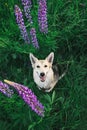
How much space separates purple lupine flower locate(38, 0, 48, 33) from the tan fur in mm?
516

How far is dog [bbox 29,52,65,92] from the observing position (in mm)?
4773

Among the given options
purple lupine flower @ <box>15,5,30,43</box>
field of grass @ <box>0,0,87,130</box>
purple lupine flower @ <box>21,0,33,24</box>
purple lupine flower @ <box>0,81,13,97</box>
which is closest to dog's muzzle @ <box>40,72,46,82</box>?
field of grass @ <box>0,0,87,130</box>

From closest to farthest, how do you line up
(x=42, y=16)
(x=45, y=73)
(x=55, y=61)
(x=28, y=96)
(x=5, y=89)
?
1. (x=28, y=96)
2. (x=5, y=89)
3. (x=45, y=73)
4. (x=42, y=16)
5. (x=55, y=61)

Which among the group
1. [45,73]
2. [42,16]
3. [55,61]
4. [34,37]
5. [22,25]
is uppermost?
[42,16]

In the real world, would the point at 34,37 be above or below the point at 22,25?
below

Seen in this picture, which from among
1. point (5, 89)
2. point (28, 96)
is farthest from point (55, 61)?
point (28, 96)

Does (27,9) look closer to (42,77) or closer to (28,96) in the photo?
(42,77)

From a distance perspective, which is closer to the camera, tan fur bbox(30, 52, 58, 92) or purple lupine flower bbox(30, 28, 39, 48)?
tan fur bbox(30, 52, 58, 92)

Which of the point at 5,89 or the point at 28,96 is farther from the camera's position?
the point at 5,89

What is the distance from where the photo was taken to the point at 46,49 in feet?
17.9

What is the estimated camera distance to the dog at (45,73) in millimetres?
4773

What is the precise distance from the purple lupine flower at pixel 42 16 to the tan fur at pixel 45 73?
20.3 inches

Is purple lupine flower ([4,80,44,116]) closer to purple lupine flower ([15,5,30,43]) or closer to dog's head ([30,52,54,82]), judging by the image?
dog's head ([30,52,54,82])

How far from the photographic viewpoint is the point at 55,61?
18.2 feet
